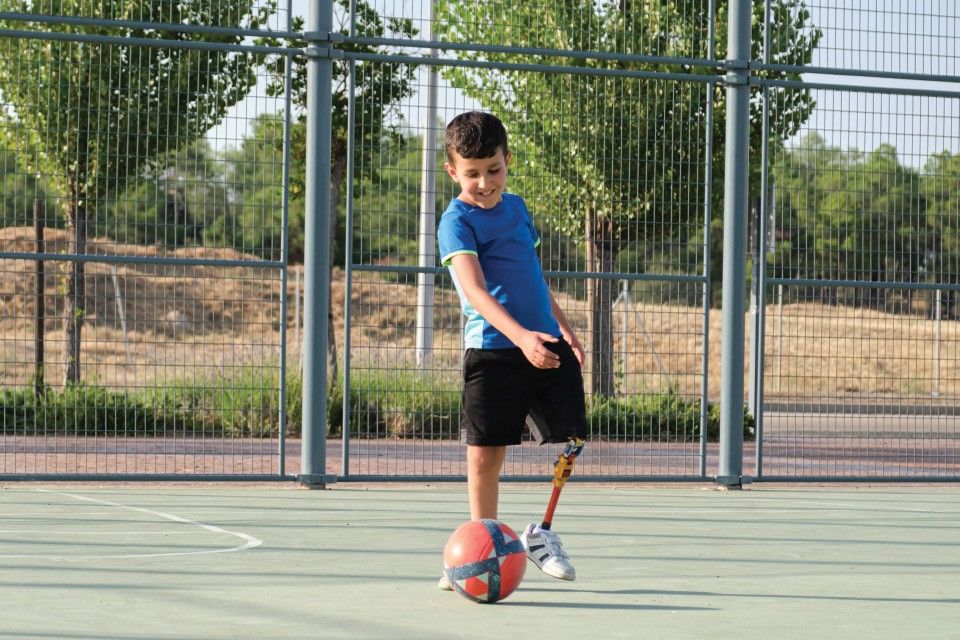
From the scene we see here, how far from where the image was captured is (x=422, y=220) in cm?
986

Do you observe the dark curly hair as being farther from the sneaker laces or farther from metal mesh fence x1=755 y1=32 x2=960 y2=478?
metal mesh fence x1=755 y1=32 x2=960 y2=478

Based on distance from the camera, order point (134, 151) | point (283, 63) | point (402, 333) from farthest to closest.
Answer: point (402, 333)
point (283, 63)
point (134, 151)

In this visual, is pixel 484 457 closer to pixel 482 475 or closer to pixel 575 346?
pixel 482 475

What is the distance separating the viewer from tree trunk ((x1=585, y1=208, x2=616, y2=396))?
9867mm

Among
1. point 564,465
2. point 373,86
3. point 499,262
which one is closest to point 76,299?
point 373,86

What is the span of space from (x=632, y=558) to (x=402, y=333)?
4.79 metres

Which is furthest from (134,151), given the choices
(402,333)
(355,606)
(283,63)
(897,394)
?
(897,394)

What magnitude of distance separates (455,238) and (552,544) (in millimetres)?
1150

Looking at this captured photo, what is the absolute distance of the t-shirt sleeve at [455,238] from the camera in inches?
212

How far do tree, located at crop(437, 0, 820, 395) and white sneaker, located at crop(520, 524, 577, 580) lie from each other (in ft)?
14.6

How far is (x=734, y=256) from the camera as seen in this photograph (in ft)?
Answer: 31.7

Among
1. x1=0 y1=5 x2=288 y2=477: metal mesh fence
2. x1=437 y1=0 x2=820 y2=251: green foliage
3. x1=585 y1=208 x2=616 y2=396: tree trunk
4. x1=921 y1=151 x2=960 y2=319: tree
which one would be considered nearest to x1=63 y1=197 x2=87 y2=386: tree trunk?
x1=0 y1=5 x2=288 y2=477: metal mesh fence

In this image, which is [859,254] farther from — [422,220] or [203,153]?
[203,153]

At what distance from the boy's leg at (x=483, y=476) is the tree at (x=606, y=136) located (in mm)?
4413
